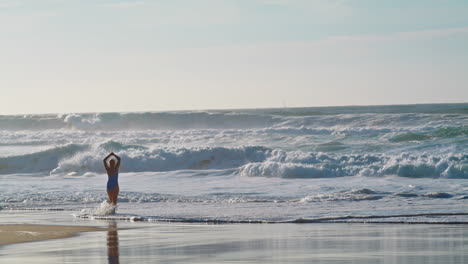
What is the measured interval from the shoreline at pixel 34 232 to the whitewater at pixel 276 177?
163 centimetres

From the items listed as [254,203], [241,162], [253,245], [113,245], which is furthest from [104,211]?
[241,162]

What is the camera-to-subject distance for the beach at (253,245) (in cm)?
884

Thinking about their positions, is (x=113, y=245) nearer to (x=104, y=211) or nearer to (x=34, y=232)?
(x=34, y=232)

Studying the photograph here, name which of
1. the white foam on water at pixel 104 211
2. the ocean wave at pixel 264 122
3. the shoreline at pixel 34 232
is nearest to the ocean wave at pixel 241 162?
the ocean wave at pixel 264 122

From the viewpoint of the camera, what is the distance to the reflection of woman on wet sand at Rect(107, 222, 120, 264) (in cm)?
905

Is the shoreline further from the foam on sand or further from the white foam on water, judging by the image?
the white foam on water

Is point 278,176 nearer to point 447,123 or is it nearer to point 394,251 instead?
point 394,251

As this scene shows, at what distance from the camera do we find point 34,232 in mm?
12086

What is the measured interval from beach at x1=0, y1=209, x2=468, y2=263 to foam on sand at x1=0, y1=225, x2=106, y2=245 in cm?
15

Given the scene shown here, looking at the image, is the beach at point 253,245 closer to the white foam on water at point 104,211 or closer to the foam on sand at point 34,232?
the foam on sand at point 34,232

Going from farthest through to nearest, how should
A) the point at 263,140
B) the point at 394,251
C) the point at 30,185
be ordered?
the point at 263,140
the point at 30,185
the point at 394,251

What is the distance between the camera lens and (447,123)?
3728cm

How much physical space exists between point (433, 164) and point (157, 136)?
2434 cm

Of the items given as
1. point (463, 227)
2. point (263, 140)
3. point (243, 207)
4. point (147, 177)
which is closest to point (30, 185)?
point (147, 177)
